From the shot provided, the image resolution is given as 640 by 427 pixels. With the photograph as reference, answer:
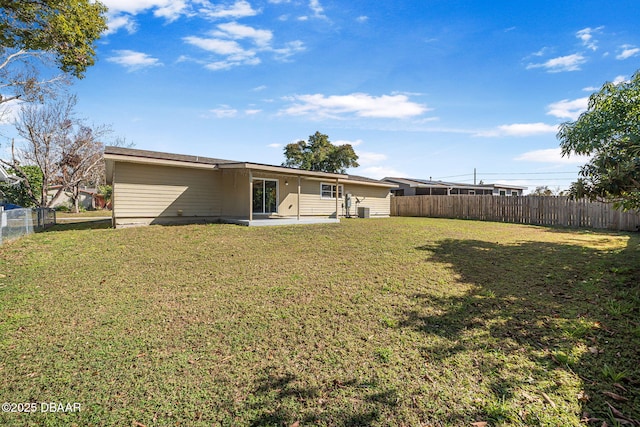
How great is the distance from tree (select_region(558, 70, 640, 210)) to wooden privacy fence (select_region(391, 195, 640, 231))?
Answer: 4.56 m

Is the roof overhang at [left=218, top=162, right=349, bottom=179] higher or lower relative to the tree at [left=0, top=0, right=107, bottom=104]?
lower

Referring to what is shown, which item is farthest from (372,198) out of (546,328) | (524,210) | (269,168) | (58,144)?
(58,144)

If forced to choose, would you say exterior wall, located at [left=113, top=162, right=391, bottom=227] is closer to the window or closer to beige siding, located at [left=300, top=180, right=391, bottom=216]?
beige siding, located at [left=300, top=180, right=391, bottom=216]

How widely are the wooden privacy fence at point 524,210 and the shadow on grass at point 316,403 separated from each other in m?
12.0

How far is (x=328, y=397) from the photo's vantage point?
109 inches

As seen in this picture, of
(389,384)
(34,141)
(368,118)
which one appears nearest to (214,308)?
(389,384)

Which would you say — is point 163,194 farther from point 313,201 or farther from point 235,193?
point 313,201

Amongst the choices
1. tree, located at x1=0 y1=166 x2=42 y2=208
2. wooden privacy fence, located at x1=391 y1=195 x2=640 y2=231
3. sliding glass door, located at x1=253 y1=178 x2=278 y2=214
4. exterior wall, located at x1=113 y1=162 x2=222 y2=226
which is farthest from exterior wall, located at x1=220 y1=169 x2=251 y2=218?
tree, located at x1=0 y1=166 x2=42 y2=208

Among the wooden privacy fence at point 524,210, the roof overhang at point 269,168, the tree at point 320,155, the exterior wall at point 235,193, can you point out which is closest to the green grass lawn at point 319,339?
the roof overhang at point 269,168

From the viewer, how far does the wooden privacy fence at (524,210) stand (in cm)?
1316

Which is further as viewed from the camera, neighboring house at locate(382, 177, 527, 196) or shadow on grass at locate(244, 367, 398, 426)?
neighboring house at locate(382, 177, 527, 196)

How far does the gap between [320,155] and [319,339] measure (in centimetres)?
3306

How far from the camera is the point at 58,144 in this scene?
24.0m

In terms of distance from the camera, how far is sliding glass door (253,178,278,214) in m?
14.5
